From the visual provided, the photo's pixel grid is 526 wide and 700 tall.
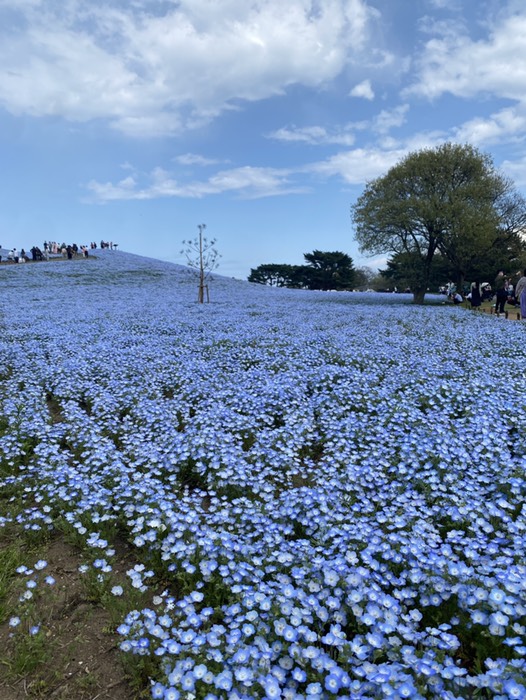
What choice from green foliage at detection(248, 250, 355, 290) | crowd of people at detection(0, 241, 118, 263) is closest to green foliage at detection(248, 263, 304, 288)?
green foliage at detection(248, 250, 355, 290)

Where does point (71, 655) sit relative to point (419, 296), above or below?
below

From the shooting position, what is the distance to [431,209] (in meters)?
26.3

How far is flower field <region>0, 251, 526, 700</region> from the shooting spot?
2.44 metres

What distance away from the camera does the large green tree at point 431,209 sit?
87.6 feet

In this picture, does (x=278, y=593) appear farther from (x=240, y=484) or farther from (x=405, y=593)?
(x=240, y=484)

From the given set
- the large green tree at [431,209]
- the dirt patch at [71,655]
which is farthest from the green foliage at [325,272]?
the dirt patch at [71,655]

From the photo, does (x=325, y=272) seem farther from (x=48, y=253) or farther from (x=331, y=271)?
(x=48, y=253)

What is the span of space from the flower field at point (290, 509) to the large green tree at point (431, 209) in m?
19.8

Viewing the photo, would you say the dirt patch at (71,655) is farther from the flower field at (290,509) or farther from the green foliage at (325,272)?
the green foliage at (325,272)


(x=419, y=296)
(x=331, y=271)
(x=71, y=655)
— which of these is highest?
(x=331, y=271)

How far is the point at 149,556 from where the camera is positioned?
362 cm

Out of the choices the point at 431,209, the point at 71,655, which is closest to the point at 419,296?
the point at 431,209

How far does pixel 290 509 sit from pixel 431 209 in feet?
86.8

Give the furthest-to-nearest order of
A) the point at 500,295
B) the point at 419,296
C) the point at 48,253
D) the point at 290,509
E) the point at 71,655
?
the point at 48,253 < the point at 419,296 < the point at 500,295 < the point at 290,509 < the point at 71,655
